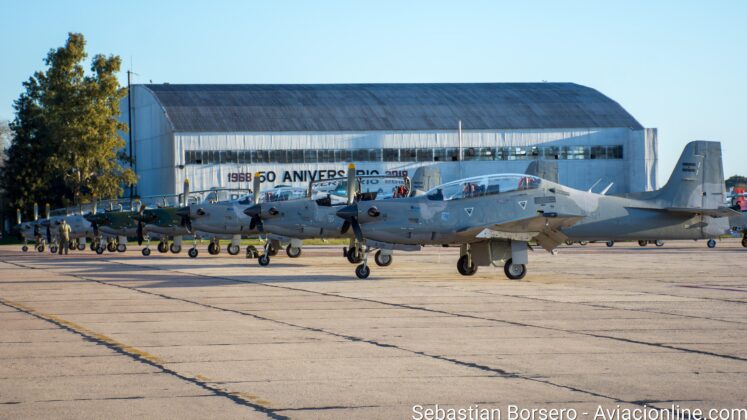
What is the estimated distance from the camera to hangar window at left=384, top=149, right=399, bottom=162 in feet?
→ 243

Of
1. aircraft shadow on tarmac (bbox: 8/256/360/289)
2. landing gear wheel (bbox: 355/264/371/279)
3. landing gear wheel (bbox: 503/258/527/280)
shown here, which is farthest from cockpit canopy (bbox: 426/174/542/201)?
aircraft shadow on tarmac (bbox: 8/256/360/289)

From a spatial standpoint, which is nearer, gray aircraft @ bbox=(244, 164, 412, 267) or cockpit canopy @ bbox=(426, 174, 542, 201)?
cockpit canopy @ bbox=(426, 174, 542, 201)

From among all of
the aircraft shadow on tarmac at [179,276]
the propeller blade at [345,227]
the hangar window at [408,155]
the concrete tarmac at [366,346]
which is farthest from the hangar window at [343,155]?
the concrete tarmac at [366,346]

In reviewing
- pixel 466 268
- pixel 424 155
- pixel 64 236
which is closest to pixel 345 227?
pixel 466 268

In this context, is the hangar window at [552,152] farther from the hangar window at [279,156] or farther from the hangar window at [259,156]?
the hangar window at [259,156]

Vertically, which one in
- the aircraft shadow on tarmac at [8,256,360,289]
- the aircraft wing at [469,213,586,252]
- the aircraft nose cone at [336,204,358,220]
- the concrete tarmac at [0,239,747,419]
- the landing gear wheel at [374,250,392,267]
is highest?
the aircraft nose cone at [336,204,358,220]

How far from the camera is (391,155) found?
74.3 m

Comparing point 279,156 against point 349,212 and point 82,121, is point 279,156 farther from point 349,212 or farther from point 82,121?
point 349,212

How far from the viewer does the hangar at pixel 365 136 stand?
7231 cm

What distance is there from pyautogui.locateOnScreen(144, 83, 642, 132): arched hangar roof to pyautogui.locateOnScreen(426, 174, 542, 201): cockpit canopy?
163ft

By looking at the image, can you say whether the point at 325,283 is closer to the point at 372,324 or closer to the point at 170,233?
the point at 372,324

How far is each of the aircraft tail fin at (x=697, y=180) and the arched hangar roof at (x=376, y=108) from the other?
48034mm

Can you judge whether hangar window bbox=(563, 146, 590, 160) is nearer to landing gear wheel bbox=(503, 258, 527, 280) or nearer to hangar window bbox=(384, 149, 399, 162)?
hangar window bbox=(384, 149, 399, 162)

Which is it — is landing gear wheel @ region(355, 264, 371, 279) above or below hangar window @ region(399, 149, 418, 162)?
below
